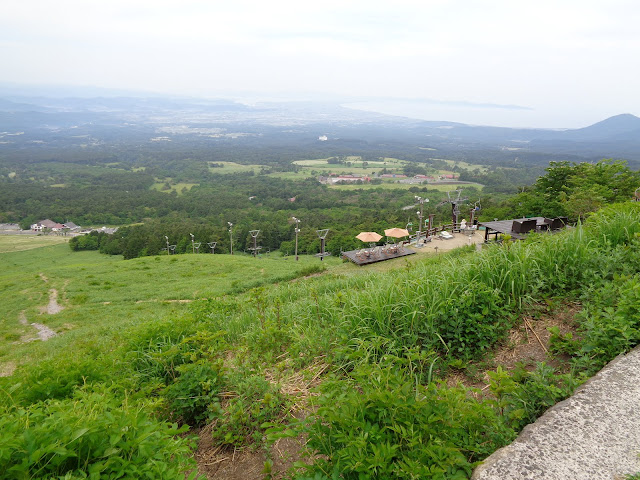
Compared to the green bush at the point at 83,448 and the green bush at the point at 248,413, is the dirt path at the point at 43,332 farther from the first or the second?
the green bush at the point at 83,448

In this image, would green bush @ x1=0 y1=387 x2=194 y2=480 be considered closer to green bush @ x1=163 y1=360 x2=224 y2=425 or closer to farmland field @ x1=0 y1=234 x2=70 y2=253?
green bush @ x1=163 y1=360 x2=224 y2=425

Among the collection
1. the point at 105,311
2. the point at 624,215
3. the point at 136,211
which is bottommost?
the point at 136,211

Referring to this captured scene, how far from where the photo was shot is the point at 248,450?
7.72 ft

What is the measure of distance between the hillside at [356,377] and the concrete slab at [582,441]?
9 cm

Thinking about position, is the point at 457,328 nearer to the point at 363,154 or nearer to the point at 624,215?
the point at 624,215

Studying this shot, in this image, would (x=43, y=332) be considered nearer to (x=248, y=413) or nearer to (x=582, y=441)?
(x=248, y=413)

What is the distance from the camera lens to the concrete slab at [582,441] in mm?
1528

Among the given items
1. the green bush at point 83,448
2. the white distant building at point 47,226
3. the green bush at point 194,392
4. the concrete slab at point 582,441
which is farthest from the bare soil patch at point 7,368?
the white distant building at point 47,226

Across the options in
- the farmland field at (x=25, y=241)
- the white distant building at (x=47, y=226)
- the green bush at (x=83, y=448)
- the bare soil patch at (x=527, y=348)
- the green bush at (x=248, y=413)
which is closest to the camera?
the green bush at (x=83, y=448)

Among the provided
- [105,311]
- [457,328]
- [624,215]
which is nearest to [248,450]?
[457,328]

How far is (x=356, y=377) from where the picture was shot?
212 cm

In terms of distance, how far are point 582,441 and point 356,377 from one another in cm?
113

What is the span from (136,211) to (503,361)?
92.2m

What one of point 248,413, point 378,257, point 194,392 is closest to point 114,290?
point 378,257
